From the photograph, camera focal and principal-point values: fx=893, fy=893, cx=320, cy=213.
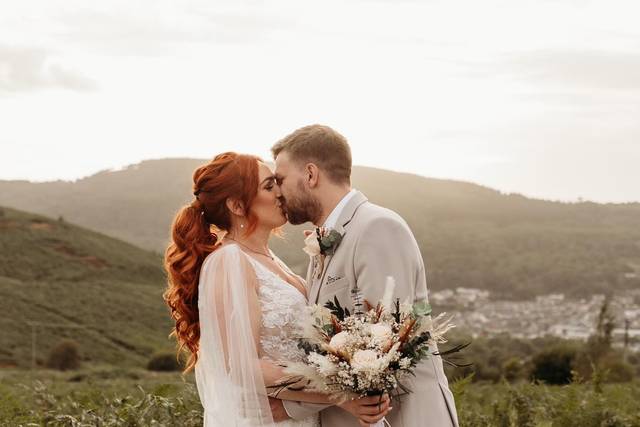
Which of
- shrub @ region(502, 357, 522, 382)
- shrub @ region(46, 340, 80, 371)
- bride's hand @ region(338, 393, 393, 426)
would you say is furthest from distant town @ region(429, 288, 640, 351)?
bride's hand @ region(338, 393, 393, 426)

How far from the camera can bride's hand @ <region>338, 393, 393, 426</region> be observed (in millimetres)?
4812

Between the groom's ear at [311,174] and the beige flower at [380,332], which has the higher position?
the groom's ear at [311,174]

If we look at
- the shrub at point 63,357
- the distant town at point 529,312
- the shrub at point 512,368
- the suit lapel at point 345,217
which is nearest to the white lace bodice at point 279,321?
the suit lapel at point 345,217

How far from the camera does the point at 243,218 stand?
19.9 ft

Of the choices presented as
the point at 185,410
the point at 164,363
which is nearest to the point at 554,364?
the point at 164,363

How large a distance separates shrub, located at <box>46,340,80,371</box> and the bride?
4496cm

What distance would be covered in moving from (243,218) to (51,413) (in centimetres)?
223

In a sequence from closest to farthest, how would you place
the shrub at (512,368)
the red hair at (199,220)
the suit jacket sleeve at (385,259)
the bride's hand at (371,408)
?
1. the bride's hand at (371,408)
2. the suit jacket sleeve at (385,259)
3. the red hair at (199,220)
4. the shrub at (512,368)

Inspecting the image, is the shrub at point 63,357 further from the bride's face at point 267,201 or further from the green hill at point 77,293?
the bride's face at point 267,201

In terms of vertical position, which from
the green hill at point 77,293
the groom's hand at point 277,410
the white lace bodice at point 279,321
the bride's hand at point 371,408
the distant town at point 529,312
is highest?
the white lace bodice at point 279,321

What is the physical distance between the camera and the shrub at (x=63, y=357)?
48.8 metres

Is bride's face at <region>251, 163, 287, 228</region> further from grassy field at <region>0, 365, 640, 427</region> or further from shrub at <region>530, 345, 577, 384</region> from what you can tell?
shrub at <region>530, 345, 577, 384</region>

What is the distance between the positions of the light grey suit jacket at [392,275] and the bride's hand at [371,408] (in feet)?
0.83

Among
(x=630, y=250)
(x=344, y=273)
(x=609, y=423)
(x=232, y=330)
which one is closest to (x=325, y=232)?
(x=344, y=273)
